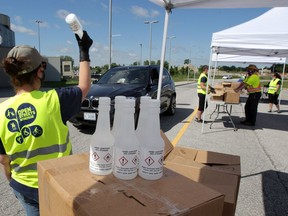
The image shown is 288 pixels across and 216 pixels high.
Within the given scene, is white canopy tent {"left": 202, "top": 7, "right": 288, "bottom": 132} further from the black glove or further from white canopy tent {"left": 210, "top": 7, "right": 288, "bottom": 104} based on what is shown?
the black glove

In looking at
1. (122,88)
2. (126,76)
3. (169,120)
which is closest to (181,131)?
(169,120)

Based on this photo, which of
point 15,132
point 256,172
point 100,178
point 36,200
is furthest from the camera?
point 256,172

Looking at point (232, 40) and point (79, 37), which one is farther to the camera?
point (232, 40)

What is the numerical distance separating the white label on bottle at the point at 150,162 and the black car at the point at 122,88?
4016 mm

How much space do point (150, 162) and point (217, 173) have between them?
81cm

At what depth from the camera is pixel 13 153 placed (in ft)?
4.68

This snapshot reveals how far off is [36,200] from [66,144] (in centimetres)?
39

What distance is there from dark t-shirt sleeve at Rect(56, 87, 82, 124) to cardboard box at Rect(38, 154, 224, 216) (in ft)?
1.30

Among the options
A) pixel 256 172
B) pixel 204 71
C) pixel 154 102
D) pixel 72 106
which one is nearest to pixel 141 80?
pixel 204 71

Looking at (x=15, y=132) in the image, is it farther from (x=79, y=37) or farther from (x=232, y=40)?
(x=232, y=40)

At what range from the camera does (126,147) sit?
1.06m

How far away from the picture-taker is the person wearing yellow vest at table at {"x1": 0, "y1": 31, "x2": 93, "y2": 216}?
1.38 m

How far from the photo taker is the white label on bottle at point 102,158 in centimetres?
110

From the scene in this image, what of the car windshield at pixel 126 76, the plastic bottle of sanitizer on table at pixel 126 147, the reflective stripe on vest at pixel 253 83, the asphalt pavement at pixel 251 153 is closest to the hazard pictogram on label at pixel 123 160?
the plastic bottle of sanitizer on table at pixel 126 147
